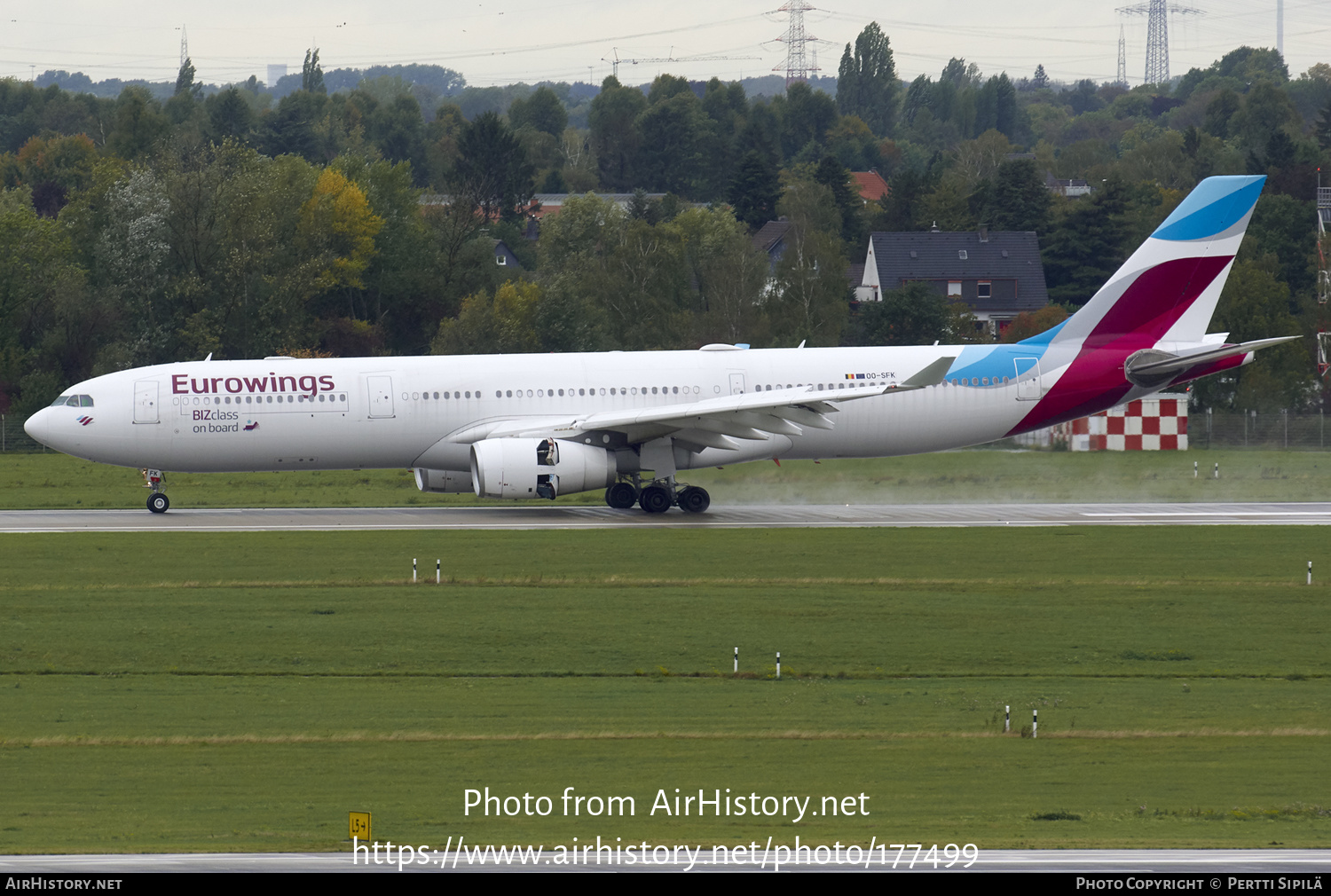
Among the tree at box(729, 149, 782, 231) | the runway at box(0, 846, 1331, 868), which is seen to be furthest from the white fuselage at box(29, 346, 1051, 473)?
the tree at box(729, 149, 782, 231)

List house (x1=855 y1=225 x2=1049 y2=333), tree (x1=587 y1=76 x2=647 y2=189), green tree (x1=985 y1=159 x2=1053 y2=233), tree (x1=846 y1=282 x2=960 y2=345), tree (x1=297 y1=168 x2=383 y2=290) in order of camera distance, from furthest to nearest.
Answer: tree (x1=587 y1=76 x2=647 y2=189) < green tree (x1=985 y1=159 x2=1053 y2=233) < house (x1=855 y1=225 x2=1049 y2=333) < tree (x1=297 y1=168 x2=383 y2=290) < tree (x1=846 y1=282 x2=960 y2=345)

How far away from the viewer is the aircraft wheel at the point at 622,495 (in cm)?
3875

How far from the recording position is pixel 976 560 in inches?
1176

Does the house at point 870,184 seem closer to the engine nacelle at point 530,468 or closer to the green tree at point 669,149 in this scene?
the green tree at point 669,149

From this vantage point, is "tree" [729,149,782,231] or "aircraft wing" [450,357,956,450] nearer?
"aircraft wing" [450,357,956,450]

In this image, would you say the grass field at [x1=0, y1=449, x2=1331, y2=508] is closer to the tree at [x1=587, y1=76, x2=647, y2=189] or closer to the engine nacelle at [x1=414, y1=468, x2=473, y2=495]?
the engine nacelle at [x1=414, y1=468, x2=473, y2=495]

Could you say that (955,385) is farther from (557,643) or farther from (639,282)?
(639,282)

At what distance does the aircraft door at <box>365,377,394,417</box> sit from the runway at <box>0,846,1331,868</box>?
2586cm

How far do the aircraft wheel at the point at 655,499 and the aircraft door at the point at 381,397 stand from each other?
6470mm

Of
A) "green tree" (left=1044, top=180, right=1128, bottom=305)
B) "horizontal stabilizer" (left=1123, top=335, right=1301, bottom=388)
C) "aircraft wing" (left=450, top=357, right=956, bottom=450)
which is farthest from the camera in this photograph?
A: "green tree" (left=1044, top=180, right=1128, bottom=305)

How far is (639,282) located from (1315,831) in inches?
2572

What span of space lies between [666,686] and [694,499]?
17.6m

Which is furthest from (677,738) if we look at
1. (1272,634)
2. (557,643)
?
(1272,634)

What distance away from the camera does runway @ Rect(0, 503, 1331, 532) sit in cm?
3559
